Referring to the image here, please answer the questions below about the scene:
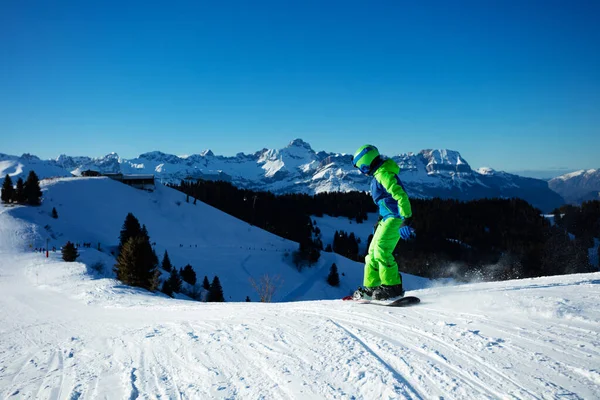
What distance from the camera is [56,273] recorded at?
23641 millimetres

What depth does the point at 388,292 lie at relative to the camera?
6.43m

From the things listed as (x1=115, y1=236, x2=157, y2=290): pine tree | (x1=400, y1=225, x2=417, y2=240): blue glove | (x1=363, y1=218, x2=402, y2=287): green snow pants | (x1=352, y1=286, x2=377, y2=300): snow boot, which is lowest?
(x1=115, y1=236, x2=157, y2=290): pine tree

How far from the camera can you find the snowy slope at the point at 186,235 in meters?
52.5

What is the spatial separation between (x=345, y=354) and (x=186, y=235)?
225 feet

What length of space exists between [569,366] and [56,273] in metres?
28.5

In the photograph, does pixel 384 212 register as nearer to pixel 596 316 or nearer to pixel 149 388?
pixel 596 316

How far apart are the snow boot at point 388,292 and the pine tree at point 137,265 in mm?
17383

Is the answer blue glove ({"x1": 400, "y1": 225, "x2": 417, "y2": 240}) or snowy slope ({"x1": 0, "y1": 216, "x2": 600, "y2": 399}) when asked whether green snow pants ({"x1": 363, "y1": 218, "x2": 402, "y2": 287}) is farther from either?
snowy slope ({"x1": 0, "y1": 216, "x2": 600, "y2": 399})

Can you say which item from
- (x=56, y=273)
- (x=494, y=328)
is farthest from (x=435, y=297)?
(x=56, y=273)

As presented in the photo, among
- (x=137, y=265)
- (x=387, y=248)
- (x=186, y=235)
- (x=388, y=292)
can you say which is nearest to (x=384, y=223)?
(x=387, y=248)

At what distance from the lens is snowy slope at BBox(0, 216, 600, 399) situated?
3.03m

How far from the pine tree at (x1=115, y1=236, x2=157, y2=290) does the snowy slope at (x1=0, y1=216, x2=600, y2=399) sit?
14.2 m

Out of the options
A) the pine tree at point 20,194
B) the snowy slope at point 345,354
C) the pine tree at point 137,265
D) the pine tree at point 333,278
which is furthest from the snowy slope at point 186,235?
the snowy slope at point 345,354

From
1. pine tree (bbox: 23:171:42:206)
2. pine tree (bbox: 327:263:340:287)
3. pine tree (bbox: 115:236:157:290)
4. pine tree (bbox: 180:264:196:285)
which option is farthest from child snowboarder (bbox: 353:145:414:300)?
pine tree (bbox: 23:171:42:206)
